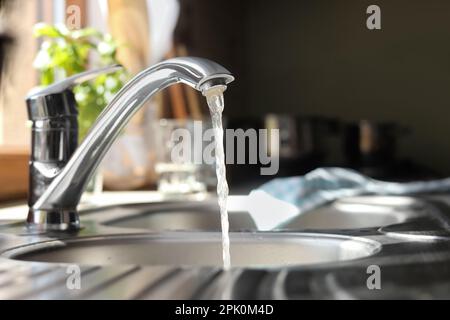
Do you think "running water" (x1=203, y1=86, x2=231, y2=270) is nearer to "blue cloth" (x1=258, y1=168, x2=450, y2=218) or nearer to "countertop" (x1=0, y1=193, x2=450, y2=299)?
"countertop" (x1=0, y1=193, x2=450, y2=299)

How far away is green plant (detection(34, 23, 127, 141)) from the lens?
1162mm

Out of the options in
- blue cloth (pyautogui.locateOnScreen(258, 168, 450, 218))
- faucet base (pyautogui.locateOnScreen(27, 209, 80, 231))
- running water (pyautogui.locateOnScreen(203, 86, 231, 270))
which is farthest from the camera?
blue cloth (pyautogui.locateOnScreen(258, 168, 450, 218))

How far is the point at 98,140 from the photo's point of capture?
2.32 ft

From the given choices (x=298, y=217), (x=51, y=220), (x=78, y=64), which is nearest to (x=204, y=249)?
(x=51, y=220)

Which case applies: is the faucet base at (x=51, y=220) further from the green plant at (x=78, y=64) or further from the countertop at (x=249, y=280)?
the green plant at (x=78, y=64)

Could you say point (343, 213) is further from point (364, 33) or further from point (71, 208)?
point (364, 33)

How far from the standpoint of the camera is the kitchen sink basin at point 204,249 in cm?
74

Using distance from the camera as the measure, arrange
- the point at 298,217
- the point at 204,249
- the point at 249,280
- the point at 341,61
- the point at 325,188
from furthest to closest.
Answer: the point at 341,61, the point at 325,188, the point at 298,217, the point at 204,249, the point at 249,280

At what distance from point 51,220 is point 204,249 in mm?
186

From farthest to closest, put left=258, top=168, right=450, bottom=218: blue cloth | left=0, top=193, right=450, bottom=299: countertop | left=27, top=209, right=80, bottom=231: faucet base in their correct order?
left=258, top=168, right=450, bottom=218: blue cloth
left=27, top=209, right=80, bottom=231: faucet base
left=0, top=193, right=450, bottom=299: countertop

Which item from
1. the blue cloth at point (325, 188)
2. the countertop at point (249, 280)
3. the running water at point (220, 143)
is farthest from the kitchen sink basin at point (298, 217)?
the countertop at point (249, 280)

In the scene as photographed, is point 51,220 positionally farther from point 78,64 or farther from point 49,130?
point 78,64

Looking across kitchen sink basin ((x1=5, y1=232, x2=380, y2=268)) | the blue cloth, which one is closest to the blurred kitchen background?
the blue cloth

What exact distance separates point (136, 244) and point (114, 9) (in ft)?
2.82
